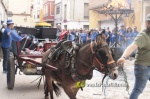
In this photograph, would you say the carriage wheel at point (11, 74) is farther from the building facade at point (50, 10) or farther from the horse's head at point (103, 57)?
the building facade at point (50, 10)

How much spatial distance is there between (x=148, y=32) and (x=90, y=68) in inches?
44.2

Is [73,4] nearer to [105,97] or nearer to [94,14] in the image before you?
[94,14]

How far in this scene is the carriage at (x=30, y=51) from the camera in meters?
7.49

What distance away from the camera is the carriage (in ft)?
24.6

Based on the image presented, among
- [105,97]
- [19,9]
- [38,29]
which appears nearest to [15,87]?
[38,29]

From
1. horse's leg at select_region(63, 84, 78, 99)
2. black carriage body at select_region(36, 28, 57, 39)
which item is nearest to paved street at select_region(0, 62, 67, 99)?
black carriage body at select_region(36, 28, 57, 39)

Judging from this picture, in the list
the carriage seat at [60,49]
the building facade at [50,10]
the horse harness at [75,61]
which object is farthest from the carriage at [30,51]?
the building facade at [50,10]

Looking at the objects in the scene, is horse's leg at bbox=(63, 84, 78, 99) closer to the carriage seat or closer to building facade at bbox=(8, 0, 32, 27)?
the carriage seat

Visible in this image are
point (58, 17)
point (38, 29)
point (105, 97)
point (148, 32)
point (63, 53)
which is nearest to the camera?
point (148, 32)

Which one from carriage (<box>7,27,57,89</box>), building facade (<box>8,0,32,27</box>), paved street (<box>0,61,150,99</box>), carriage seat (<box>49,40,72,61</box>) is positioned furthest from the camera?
building facade (<box>8,0,32,27</box>)

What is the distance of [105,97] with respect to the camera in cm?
701

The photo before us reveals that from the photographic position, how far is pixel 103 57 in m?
4.64

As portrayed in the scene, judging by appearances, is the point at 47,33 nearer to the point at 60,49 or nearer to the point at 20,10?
the point at 60,49

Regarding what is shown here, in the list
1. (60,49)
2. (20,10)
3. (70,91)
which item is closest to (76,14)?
(20,10)
